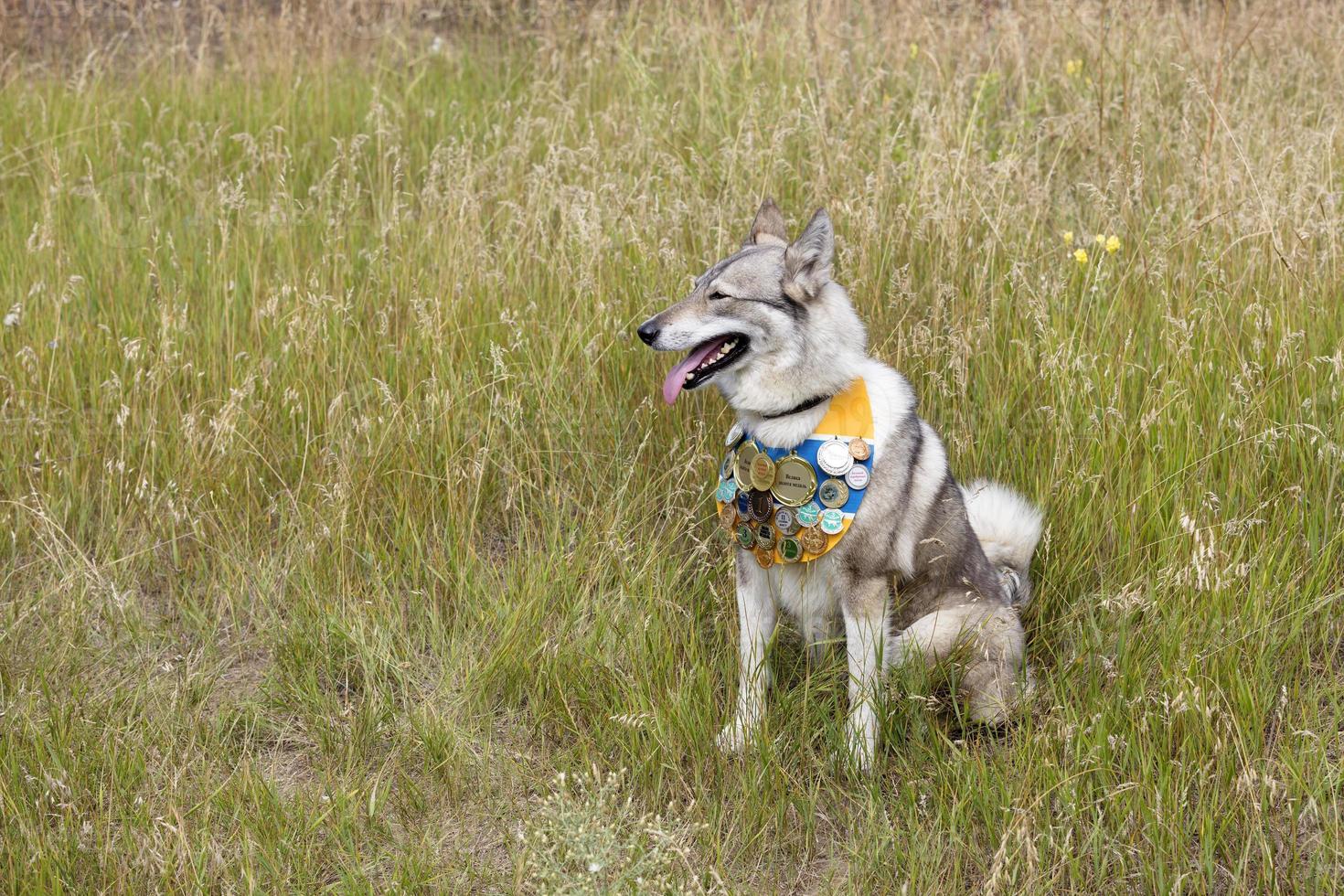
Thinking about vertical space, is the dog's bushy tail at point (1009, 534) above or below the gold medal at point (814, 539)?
below

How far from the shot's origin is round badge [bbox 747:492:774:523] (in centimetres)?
308

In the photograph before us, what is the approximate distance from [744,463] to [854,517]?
0.34 meters

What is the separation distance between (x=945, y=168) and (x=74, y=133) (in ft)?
13.6

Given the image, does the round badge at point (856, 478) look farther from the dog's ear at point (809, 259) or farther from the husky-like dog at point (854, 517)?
the dog's ear at point (809, 259)

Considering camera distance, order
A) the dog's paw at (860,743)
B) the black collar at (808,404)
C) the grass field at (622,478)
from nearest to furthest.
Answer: the grass field at (622,478) < the dog's paw at (860,743) < the black collar at (808,404)

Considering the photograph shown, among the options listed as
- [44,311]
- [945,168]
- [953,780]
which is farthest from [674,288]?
[44,311]

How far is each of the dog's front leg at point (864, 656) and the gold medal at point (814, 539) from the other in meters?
0.14

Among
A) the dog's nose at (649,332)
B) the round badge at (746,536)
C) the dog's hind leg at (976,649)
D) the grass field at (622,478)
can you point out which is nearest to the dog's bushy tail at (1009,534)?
the grass field at (622,478)

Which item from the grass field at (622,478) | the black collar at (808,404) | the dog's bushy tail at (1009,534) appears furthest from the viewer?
the dog's bushy tail at (1009,534)

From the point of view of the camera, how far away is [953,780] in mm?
2814

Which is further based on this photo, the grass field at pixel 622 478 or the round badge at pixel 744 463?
the round badge at pixel 744 463

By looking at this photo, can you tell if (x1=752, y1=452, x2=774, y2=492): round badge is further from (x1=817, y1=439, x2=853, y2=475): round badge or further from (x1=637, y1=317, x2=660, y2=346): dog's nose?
(x1=637, y1=317, x2=660, y2=346): dog's nose

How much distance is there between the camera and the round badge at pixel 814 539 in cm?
301

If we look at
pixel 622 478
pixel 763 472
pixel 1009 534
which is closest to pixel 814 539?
pixel 763 472
